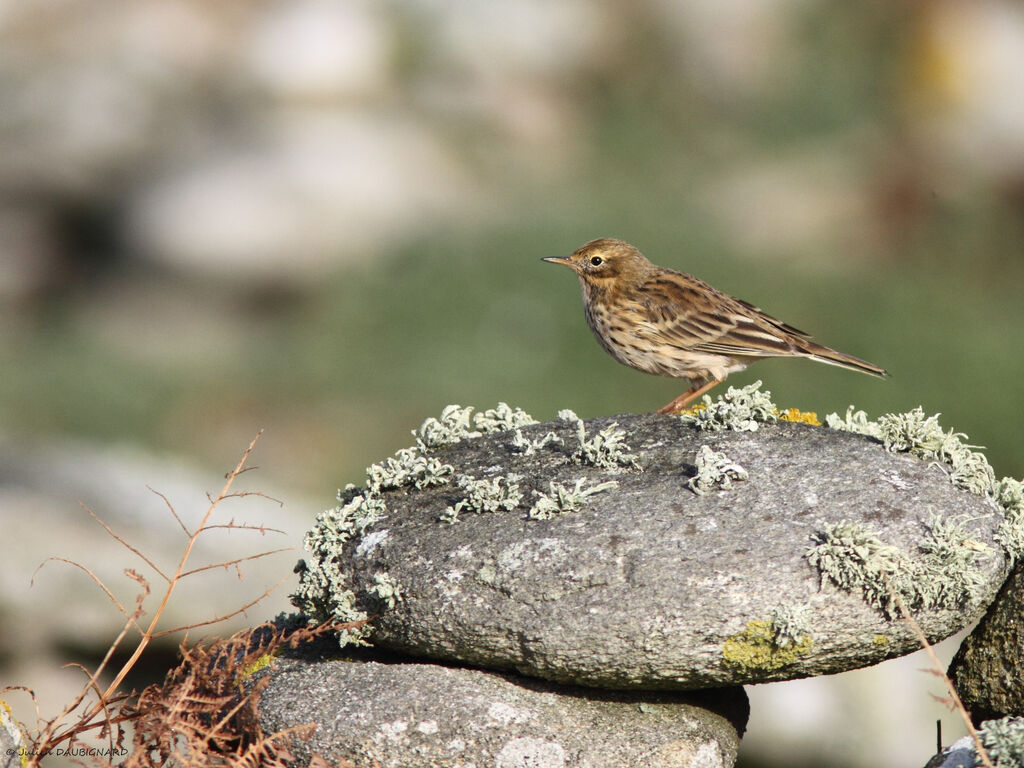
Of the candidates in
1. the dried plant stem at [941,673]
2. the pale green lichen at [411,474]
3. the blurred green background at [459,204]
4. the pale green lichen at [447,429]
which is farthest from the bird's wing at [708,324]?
the blurred green background at [459,204]

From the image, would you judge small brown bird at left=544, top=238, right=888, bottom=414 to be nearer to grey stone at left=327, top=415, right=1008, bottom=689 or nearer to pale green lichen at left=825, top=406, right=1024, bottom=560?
pale green lichen at left=825, top=406, right=1024, bottom=560

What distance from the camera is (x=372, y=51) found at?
22625mm

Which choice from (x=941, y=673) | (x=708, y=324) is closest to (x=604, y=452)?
(x=941, y=673)

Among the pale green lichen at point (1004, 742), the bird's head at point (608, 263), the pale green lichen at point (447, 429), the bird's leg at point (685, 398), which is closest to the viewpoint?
the pale green lichen at point (1004, 742)

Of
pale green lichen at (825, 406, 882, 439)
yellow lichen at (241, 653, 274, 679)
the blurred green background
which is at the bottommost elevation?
yellow lichen at (241, 653, 274, 679)

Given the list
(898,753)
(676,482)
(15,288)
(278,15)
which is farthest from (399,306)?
(676,482)

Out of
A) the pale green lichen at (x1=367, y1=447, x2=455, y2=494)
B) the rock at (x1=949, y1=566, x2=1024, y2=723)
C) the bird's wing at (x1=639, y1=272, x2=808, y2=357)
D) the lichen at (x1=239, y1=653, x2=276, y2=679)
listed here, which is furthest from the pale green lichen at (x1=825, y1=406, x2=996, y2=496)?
the lichen at (x1=239, y1=653, x2=276, y2=679)

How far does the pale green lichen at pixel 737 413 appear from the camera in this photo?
576cm

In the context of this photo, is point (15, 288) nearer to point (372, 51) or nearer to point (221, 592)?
point (372, 51)

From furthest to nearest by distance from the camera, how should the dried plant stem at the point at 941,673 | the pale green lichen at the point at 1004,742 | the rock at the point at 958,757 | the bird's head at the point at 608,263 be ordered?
the bird's head at the point at 608,263, the rock at the point at 958,757, the pale green lichen at the point at 1004,742, the dried plant stem at the point at 941,673

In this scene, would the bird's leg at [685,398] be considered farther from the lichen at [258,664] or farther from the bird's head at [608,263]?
the lichen at [258,664]

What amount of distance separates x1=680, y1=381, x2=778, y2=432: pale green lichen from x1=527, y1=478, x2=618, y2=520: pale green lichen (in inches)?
27.3

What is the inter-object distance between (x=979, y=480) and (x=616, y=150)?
58.5ft

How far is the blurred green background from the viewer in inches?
644
